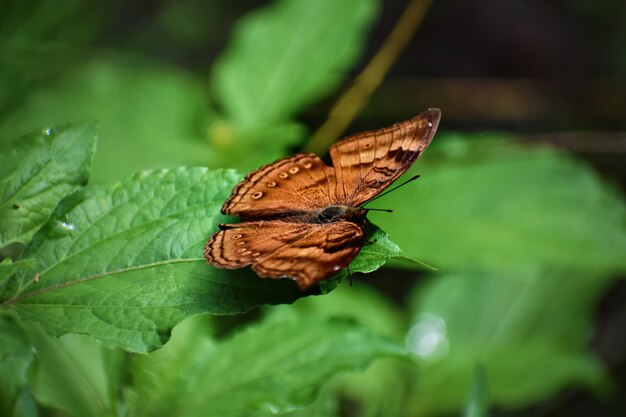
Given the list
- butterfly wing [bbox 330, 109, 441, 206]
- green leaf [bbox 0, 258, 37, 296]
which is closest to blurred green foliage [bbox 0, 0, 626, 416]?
green leaf [bbox 0, 258, 37, 296]

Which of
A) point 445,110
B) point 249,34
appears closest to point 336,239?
point 249,34

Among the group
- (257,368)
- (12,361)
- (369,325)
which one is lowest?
(369,325)

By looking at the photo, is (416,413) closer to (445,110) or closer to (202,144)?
(202,144)

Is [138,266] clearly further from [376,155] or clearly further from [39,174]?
[376,155]

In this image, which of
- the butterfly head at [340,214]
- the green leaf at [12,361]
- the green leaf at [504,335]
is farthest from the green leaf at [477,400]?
the green leaf at [12,361]

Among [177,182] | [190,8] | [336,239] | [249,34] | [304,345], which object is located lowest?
[304,345]

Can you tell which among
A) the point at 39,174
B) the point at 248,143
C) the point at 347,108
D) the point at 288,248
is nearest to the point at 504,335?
the point at 347,108

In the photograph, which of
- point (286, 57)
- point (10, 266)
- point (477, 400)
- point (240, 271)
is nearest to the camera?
point (10, 266)

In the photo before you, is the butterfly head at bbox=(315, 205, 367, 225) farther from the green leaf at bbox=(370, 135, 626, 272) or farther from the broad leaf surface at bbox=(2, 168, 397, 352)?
the green leaf at bbox=(370, 135, 626, 272)
